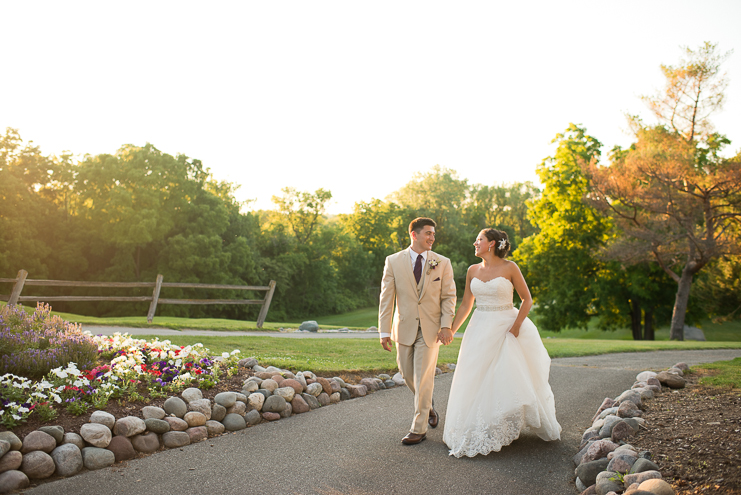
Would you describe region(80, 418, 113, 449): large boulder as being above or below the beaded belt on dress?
below

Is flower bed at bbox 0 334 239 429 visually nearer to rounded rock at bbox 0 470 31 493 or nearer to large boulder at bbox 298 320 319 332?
rounded rock at bbox 0 470 31 493

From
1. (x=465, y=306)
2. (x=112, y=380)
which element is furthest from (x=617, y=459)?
(x=112, y=380)

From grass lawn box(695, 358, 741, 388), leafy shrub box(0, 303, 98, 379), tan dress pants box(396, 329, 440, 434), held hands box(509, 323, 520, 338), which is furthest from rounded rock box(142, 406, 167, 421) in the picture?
grass lawn box(695, 358, 741, 388)

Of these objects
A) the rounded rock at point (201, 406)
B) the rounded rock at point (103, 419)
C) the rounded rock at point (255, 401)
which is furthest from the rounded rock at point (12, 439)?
the rounded rock at point (255, 401)

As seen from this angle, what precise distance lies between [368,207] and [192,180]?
27.6 meters

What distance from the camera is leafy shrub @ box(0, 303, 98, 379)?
5656 millimetres

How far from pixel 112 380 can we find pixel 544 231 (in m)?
29.7

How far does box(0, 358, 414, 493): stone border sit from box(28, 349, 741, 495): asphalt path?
16 cm

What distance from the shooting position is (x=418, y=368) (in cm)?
547

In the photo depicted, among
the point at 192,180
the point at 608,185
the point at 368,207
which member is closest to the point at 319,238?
the point at 368,207

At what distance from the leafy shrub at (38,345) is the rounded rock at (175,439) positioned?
151 cm

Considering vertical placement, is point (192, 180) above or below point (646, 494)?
above

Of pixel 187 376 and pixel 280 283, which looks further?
pixel 280 283

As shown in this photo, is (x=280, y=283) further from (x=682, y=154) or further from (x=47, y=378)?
(x=47, y=378)
